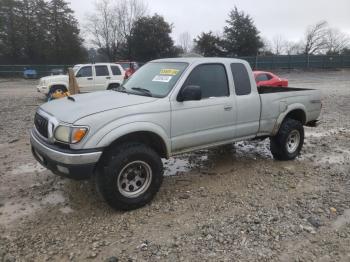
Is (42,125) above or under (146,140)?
above

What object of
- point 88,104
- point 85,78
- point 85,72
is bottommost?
point 88,104

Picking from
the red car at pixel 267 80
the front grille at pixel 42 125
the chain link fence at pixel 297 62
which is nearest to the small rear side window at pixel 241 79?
the front grille at pixel 42 125

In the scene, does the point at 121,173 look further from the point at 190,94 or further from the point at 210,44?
the point at 210,44

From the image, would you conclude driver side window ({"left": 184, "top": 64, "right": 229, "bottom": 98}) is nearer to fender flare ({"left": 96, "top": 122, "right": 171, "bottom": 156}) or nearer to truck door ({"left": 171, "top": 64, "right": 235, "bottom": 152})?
truck door ({"left": 171, "top": 64, "right": 235, "bottom": 152})

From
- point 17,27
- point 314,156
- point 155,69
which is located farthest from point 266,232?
point 17,27

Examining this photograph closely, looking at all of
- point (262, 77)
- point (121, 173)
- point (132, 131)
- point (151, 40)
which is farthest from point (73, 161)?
point (151, 40)

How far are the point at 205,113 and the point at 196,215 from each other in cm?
145

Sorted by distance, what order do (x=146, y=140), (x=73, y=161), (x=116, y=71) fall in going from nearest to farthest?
1. (x=73, y=161)
2. (x=146, y=140)
3. (x=116, y=71)

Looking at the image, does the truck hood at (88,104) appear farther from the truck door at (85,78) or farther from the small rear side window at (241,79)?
the truck door at (85,78)

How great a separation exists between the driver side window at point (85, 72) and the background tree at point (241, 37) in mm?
32618

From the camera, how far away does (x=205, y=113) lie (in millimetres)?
4766

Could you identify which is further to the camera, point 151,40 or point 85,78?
point 151,40

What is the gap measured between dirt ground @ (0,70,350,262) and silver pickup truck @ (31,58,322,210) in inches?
19.8

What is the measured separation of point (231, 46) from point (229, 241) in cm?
4358
